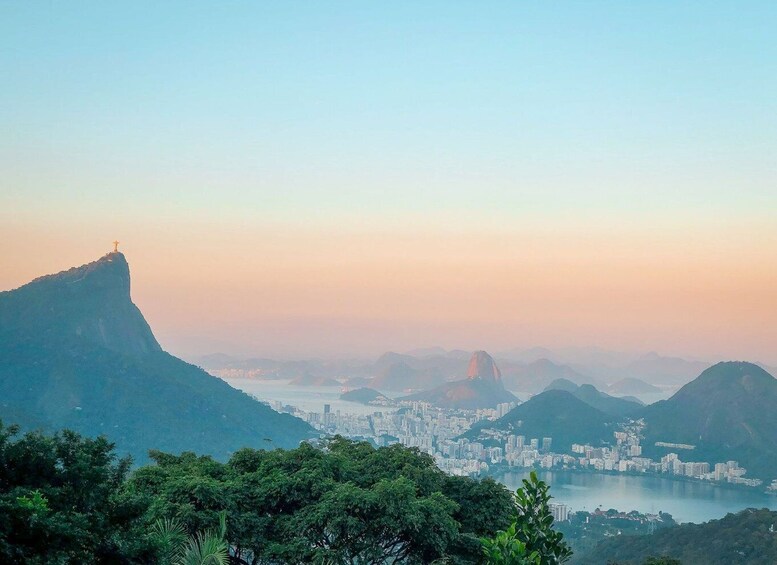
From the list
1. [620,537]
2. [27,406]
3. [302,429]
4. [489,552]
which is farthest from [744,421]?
[489,552]

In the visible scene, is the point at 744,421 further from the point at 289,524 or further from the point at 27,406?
the point at 289,524

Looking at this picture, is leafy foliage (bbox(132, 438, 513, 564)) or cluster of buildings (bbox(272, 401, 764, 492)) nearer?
leafy foliage (bbox(132, 438, 513, 564))

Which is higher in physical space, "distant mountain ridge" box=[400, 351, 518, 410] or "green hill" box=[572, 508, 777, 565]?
"green hill" box=[572, 508, 777, 565]

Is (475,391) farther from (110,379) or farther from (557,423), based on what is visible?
(110,379)

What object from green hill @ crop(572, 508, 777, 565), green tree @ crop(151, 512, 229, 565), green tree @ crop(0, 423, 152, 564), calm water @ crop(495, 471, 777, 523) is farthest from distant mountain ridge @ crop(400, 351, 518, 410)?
green tree @ crop(0, 423, 152, 564)

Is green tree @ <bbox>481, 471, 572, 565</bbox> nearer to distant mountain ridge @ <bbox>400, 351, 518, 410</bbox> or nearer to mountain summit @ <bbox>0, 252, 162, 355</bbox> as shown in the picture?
mountain summit @ <bbox>0, 252, 162, 355</bbox>

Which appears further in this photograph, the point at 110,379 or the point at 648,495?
the point at 648,495

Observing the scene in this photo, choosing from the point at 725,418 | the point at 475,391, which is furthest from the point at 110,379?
the point at 475,391
